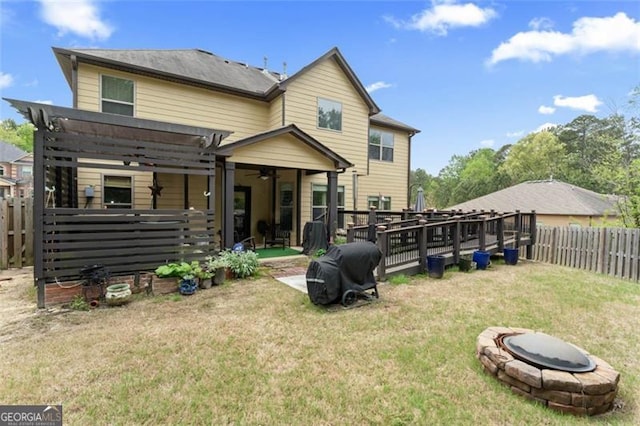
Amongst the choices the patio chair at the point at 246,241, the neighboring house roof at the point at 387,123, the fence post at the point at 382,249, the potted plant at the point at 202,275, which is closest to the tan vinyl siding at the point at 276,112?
the patio chair at the point at 246,241

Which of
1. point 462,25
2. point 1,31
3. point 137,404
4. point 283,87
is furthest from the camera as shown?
point 462,25

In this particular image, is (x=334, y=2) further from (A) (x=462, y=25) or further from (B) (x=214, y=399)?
(B) (x=214, y=399)

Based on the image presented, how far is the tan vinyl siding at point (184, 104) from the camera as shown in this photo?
25.7ft

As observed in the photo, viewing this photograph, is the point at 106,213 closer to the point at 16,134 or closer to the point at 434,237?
the point at 434,237

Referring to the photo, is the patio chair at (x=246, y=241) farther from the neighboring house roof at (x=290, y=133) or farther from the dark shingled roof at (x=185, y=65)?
the dark shingled roof at (x=185, y=65)

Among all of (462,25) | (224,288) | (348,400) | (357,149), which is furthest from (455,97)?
(348,400)

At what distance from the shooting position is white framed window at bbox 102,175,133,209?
27.0 ft

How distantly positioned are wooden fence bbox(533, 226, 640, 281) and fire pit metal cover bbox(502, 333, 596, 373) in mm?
6872

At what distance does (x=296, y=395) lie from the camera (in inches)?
99.3

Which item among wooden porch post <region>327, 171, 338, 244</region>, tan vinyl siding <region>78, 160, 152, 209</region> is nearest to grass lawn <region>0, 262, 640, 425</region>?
wooden porch post <region>327, 171, 338, 244</region>

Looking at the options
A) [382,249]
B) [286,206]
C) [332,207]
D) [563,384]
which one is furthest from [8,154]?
[563,384]

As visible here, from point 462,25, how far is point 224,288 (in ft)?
41.9

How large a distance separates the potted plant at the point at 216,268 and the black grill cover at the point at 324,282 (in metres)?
2.27

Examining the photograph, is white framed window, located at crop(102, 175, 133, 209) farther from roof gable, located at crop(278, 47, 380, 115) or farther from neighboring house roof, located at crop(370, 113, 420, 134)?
neighboring house roof, located at crop(370, 113, 420, 134)
